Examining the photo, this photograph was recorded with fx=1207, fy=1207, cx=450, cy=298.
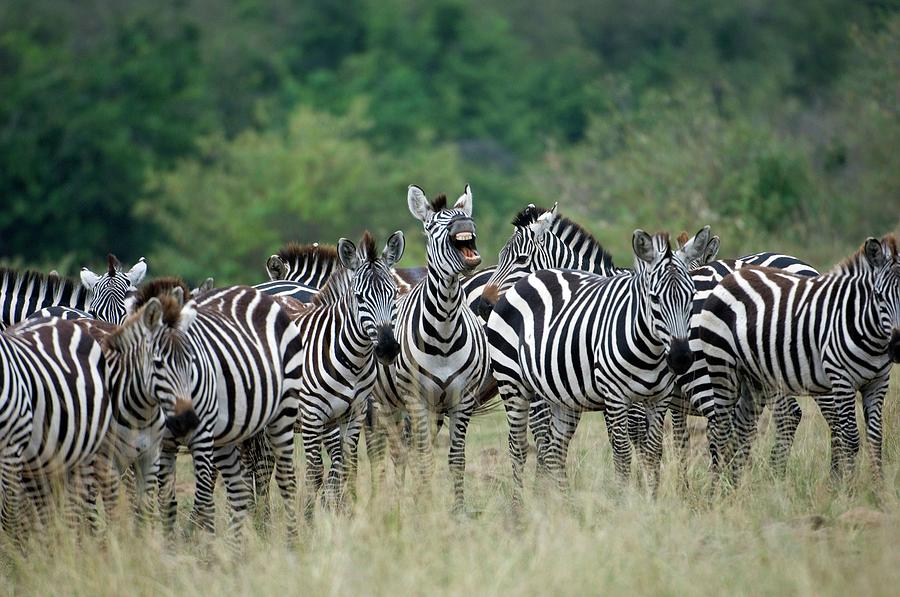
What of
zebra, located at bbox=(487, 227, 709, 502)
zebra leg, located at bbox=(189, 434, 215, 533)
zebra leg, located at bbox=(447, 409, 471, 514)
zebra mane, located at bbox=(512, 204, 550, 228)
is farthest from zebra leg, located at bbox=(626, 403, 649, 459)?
zebra leg, located at bbox=(189, 434, 215, 533)

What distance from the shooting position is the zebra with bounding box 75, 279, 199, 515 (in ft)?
22.8

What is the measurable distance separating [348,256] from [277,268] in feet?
10.1

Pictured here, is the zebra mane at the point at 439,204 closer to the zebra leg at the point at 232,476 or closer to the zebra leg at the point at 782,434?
the zebra leg at the point at 232,476

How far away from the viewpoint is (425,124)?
139 feet

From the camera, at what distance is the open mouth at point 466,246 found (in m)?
8.22

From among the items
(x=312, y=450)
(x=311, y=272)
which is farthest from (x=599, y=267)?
(x=312, y=450)

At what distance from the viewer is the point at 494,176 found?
1501 inches

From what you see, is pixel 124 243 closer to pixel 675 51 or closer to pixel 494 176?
pixel 494 176

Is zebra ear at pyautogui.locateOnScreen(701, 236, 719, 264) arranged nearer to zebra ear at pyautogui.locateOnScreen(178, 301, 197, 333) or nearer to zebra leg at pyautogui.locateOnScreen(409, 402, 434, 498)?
zebra leg at pyautogui.locateOnScreen(409, 402, 434, 498)

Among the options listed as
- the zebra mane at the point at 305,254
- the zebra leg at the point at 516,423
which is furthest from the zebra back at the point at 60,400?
the zebra mane at the point at 305,254

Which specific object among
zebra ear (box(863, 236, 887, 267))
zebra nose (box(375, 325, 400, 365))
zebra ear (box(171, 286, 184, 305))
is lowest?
zebra nose (box(375, 325, 400, 365))

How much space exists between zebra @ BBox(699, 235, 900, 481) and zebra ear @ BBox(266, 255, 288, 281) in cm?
422

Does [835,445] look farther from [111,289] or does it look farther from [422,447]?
[111,289]

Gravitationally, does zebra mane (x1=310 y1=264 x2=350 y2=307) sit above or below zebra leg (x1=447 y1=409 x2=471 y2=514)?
above
